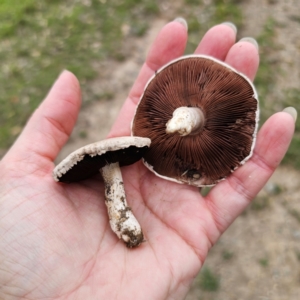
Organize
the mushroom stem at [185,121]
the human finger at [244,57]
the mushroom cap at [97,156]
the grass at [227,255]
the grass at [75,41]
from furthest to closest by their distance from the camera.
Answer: the grass at [75,41] < the grass at [227,255] < the human finger at [244,57] < the mushroom stem at [185,121] < the mushroom cap at [97,156]

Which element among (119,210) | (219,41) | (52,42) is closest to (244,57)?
(219,41)

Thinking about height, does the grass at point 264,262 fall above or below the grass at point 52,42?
below

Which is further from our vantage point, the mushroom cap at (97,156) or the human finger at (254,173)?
the human finger at (254,173)

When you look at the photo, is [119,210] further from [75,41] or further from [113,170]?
[75,41]

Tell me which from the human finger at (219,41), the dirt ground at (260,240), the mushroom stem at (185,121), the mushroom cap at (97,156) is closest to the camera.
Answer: the mushroom cap at (97,156)

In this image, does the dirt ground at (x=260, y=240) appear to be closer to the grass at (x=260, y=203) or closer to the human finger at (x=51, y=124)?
the grass at (x=260, y=203)

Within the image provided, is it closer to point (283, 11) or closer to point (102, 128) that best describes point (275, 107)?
point (283, 11)

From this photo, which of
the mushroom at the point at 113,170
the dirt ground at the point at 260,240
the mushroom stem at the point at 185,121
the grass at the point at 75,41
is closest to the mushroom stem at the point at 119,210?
the mushroom at the point at 113,170
